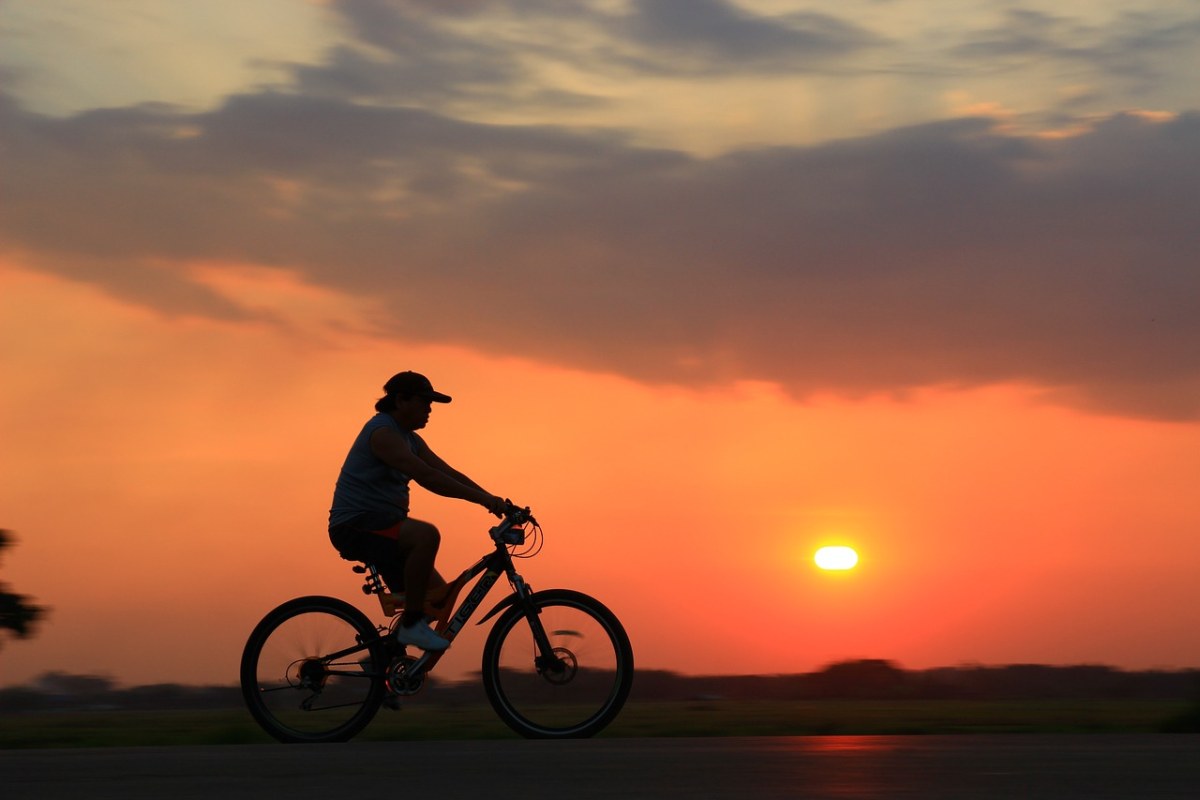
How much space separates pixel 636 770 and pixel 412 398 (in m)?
3.33

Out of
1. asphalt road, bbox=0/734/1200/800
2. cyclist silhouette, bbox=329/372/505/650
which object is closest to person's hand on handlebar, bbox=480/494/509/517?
cyclist silhouette, bbox=329/372/505/650

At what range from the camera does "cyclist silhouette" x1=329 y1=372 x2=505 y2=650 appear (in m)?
10.1

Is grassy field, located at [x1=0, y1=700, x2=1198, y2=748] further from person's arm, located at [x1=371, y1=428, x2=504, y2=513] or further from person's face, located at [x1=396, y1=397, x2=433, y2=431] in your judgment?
person's face, located at [x1=396, y1=397, x2=433, y2=431]

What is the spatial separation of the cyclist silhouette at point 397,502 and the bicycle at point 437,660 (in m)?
0.11

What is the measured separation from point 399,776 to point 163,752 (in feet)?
6.62

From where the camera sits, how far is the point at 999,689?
1809 centimetres

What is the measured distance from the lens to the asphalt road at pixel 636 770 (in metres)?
7.06

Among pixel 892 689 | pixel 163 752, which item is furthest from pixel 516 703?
pixel 892 689

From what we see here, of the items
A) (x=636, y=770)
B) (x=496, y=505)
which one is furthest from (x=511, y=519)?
(x=636, y=770)

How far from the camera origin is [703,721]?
12711 millimetres

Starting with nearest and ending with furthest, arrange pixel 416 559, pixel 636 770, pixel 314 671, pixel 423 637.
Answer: pixel 636 770 < pixel 416 559 < pixel 423 637 < pixel 314 671

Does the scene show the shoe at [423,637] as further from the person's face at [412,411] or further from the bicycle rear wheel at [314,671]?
the person's face at [412,411]

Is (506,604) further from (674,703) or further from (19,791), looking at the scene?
(674,703)

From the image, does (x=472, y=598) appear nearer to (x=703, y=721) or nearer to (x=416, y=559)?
(x=416, y=559)
